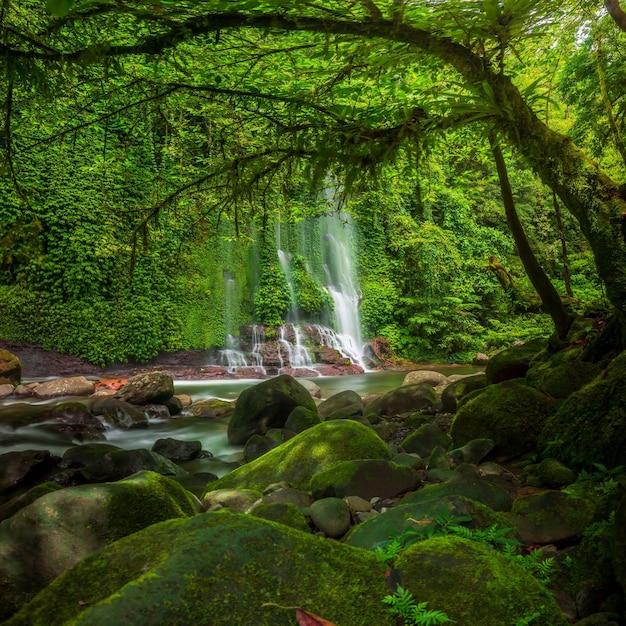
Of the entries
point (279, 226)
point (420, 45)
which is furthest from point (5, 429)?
point (279, 226)

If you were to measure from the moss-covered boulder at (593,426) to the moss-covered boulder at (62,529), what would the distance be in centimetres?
302

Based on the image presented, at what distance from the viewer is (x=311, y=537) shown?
1.95 metres

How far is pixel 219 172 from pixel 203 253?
53.8ft

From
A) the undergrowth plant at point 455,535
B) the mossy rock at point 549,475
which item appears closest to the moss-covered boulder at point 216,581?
the undergrowth plant at point 455,535

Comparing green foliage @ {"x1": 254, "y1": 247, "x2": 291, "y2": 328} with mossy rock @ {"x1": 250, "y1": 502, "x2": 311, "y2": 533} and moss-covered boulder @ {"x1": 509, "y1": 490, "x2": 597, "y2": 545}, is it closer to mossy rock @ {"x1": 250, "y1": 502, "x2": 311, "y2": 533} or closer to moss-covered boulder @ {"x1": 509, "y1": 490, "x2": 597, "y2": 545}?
mossy rock @ {"x1": 250, "y1": 502, "x2": 311, "y2": 533}

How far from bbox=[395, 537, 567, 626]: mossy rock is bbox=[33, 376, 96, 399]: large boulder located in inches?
489

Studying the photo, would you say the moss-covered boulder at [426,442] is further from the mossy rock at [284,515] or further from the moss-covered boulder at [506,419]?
the mossy rock at [284,515]

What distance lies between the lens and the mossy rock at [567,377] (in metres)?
4.77

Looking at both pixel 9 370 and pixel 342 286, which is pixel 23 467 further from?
pixel 342 286

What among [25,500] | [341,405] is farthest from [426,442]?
[25,500]

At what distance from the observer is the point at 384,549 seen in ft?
7.61

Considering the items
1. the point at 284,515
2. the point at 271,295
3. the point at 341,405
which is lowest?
the point at 341,405

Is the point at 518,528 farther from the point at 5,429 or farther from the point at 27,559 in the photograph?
the point at 5,429

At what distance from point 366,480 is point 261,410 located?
4.02 m
